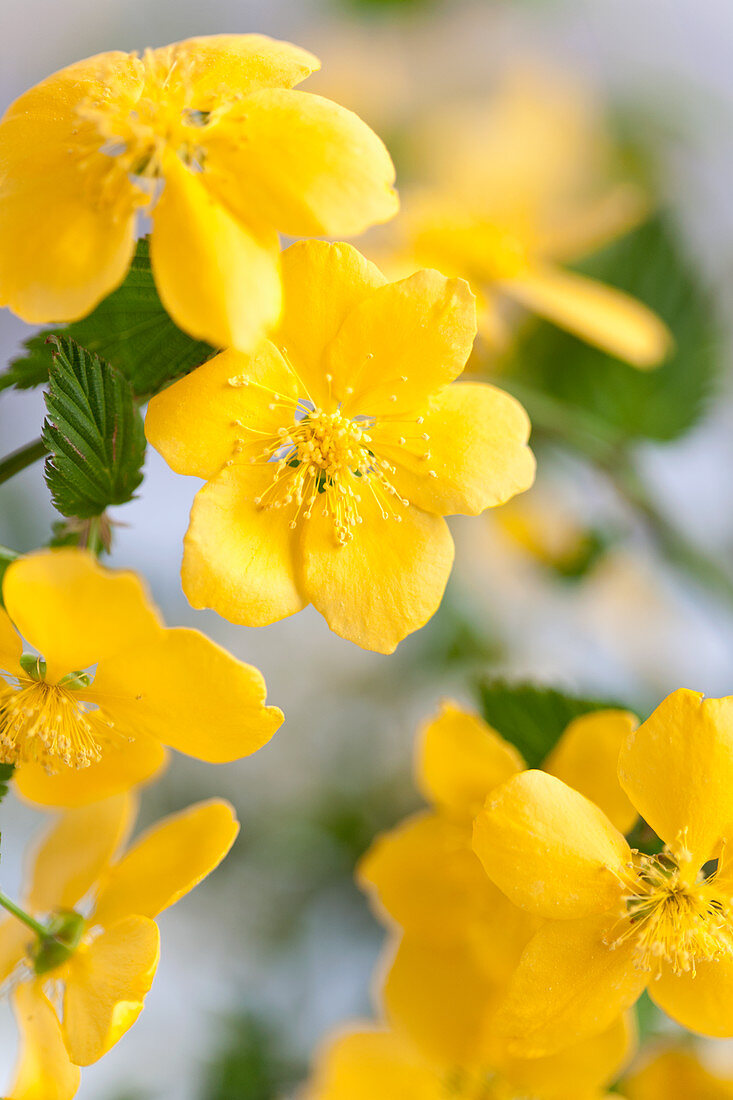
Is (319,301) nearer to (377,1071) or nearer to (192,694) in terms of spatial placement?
(192,694)

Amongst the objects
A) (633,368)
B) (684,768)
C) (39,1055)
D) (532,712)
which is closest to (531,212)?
(633,368)

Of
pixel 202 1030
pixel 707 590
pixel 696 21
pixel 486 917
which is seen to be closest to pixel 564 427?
pixel 707 590

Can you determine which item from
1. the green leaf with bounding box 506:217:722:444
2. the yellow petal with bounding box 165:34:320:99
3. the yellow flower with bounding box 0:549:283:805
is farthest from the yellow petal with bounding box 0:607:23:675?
the green leaf with bounding box 506:217:722:444

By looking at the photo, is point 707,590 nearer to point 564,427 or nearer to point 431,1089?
point 564,427

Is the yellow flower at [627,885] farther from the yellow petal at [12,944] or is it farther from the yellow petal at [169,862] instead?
the yellow petal at [12,944]

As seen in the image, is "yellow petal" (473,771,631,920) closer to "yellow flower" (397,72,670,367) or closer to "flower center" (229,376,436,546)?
"flower center" (229,376,436,546)

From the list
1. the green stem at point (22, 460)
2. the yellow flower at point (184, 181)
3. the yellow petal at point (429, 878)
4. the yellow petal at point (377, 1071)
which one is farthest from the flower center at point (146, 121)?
the yellow petal at point (377, 1071)
